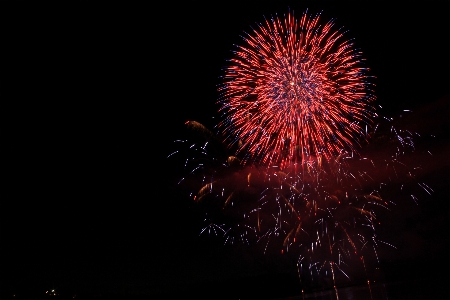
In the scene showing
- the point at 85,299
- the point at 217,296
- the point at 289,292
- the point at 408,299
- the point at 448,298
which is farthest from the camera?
the point at 289,292

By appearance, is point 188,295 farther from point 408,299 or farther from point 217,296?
point 408,299

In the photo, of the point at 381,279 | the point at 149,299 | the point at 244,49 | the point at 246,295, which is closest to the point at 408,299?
the point at 244,49

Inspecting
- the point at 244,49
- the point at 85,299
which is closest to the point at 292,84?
the point at 244,49

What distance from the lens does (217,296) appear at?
41.0 m

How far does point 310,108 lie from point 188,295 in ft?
79.3

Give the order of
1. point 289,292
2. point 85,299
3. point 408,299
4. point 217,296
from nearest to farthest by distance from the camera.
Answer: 1. point 408,299
2. point 85,299
3. point 217,296
4. point 289,292

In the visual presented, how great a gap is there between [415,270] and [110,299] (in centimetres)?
5592

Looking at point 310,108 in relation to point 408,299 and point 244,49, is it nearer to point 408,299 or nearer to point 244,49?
point 244,49

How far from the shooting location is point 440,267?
233 feet

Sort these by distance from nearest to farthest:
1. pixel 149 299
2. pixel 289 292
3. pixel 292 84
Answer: pixel 292 84, pixel 149 299, pixel 289 292

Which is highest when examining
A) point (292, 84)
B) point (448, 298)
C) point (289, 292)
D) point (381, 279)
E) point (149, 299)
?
point (381, 279)

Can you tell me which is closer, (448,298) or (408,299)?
(448,298)

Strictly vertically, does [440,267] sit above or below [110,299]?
above

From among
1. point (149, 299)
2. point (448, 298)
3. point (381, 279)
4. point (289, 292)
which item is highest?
point (381, 279)
